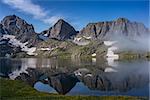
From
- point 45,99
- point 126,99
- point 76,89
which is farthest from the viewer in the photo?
point 76,89

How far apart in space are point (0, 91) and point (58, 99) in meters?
10.7

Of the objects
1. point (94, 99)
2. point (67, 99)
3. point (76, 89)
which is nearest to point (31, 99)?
point (67, 99)

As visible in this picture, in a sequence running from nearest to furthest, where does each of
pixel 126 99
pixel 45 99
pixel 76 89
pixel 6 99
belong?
pixel 6 99 → pixel 45 99 → pixel 126 99 → pixel 76 89

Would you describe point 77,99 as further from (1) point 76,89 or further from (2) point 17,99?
(1) point 76,89

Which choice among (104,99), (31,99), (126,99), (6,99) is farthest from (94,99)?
(6,99)

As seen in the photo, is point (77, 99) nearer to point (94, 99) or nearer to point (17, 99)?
point (94, 99)

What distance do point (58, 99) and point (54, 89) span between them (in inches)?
1575

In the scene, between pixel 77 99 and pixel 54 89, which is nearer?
pixel 77 99

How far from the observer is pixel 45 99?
40781 mm

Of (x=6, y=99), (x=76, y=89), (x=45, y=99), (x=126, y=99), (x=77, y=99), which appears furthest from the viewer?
(x=76, y=89)

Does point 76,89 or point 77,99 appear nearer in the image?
point 77,99

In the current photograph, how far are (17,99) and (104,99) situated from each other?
50.7 feet

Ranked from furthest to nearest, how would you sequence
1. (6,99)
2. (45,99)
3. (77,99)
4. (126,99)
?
(126,99) < (77,99) < (45,99) < (6,99)

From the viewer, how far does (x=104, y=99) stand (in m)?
46.4
